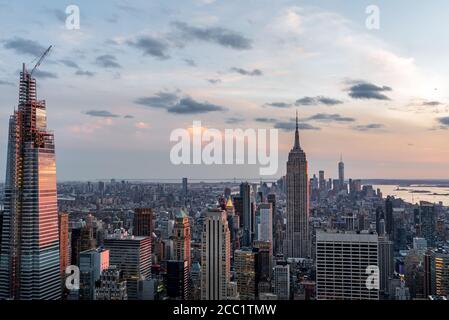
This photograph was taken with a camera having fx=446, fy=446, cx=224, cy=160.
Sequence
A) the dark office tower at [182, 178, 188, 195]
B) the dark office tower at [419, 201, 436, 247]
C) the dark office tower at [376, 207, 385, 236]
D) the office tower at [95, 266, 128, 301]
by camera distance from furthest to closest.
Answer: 1. the dark office tower at [376, 207, 385, 236]
2. the dark office tower at [419, 201, 436, 247]
3. the office tower at [95, 266, 128, 301]
4. the dark office tower at [182, 178, 188, 195]

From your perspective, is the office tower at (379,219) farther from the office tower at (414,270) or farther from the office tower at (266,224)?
the office tower at (266,224)

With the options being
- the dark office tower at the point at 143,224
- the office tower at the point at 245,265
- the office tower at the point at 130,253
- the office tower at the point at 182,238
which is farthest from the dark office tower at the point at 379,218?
the office tower at the point at 130,253

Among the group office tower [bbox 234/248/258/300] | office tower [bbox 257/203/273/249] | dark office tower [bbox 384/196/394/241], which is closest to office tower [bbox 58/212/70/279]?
office tower [bbox 234/248/258/300]

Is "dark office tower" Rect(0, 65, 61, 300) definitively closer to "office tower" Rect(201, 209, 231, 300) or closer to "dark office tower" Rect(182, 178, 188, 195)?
"office tower" Rect(201, 209, 231, 300)

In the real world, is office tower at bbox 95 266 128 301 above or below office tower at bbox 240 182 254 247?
below

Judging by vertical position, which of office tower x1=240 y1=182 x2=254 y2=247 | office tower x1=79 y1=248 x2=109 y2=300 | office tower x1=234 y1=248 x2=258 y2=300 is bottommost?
office tower x1=234 y1=248 x2=258 y2=300
